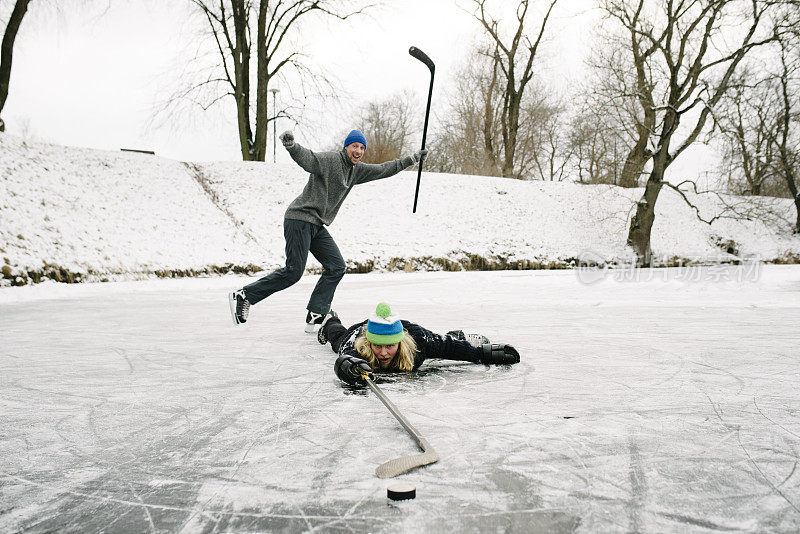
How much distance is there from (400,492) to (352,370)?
1210 millimetres

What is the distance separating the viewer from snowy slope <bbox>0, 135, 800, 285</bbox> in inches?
408

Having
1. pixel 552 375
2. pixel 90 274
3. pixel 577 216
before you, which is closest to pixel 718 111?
pixel 577 216

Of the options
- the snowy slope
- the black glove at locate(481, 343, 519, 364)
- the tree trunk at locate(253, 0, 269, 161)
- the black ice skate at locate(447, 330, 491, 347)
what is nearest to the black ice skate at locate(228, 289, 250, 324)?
the black ice skate at locate(447, 330, 491, 347)

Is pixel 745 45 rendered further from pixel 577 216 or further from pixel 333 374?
pixel 333 374

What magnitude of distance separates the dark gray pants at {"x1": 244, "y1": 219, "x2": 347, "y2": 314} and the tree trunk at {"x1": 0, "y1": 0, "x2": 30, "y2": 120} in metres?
12.6

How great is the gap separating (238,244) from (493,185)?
385 inches

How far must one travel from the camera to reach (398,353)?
3086 mm

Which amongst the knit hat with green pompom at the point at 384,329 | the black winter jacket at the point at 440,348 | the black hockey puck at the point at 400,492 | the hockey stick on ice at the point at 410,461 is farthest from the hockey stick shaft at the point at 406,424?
the black winter jacket at the point at 440,348

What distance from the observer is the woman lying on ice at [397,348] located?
2855 mm

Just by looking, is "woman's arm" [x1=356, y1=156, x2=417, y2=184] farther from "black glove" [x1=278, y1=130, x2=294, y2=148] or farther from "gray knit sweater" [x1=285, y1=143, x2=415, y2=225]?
"black glove" [x1=278, y1=130, x2=294, y2=148]

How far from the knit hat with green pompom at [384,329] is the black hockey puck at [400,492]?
1432mm

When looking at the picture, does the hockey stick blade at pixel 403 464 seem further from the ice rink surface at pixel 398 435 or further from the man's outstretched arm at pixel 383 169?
the man's outstretched arm at pixel 383 169

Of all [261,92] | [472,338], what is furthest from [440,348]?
[261,92]

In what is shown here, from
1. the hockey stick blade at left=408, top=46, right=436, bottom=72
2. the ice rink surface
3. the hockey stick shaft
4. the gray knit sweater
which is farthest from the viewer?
the hockey stick blade at left=408, top=46, right=436, bottom=72
